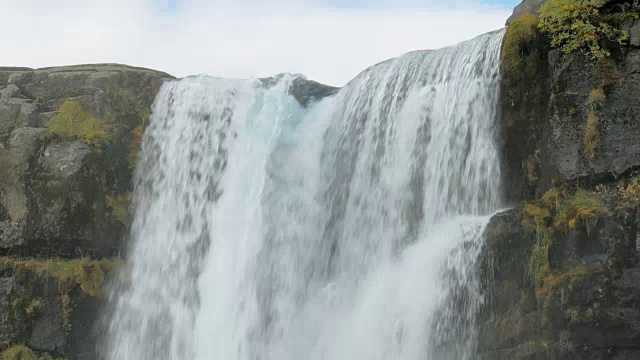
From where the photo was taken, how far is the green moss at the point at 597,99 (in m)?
11.2

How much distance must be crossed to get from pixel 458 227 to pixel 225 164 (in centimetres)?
518

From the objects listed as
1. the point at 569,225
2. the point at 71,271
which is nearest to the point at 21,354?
the point at 71,271

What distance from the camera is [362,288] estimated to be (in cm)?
1273

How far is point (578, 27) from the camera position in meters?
11.5

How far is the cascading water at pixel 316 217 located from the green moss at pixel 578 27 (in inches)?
40.8

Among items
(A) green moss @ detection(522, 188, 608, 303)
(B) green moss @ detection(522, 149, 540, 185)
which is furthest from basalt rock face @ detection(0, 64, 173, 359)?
(A) green moss @ detection(522, 188, 608, 303)

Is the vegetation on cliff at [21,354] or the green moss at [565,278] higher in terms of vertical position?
the green moss at [565,278]

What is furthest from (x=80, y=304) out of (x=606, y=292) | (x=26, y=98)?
(x=606, y=292)

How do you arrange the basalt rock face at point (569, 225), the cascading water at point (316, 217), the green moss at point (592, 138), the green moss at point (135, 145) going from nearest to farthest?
the basalt rock face at point (569, 225), the green moss at point (592, 138), the cascading water at point (316, 217), the green moss at point (135, 145)

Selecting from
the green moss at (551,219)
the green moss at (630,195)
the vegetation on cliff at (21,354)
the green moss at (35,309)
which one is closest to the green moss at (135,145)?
the green moss at (35,309)

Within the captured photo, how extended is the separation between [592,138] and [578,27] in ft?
5.46

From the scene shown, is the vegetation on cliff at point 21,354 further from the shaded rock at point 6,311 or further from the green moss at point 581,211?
the green moss at point 581,211

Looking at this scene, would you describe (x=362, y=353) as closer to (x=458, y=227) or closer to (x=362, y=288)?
(x=362, y=288)

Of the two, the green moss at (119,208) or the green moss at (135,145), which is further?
the green moss at (135,145)
